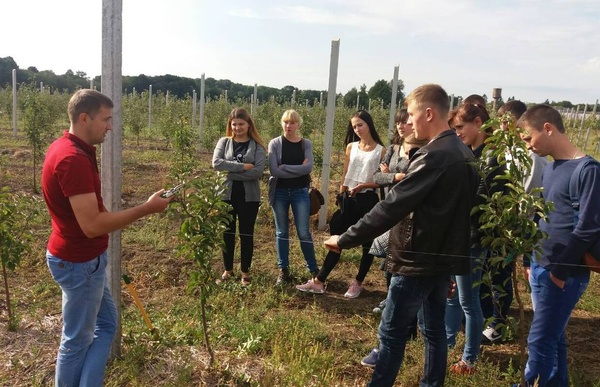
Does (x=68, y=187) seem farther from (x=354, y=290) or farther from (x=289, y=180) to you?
(x=354, y=290)

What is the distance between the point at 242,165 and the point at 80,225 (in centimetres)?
221

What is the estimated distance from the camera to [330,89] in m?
6.20

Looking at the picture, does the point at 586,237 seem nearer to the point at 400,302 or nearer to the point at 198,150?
the point at 400,302

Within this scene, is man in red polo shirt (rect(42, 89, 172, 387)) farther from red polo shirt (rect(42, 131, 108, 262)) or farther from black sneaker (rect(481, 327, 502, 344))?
black sneaker (rect(481, 327, 502, 344))

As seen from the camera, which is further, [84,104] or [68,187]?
[84,104]

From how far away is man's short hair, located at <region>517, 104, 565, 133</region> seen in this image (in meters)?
2.47

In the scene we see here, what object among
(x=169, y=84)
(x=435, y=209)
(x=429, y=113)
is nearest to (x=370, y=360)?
(x=435, y=209)

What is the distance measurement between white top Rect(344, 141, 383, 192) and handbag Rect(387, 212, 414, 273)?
1.89m

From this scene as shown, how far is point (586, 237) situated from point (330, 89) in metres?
4.40

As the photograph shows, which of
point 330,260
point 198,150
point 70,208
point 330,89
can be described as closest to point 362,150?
point 330,260

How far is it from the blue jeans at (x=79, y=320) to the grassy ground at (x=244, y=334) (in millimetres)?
417

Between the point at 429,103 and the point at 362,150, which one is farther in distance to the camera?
the point at 362,150

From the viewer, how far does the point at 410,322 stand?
2.49 meters

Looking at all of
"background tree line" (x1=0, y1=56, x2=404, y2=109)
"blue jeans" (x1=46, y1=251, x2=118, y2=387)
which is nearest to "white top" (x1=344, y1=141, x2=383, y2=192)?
"blue jeans" (x1=46, y1=251, x2=118, y2=387)
